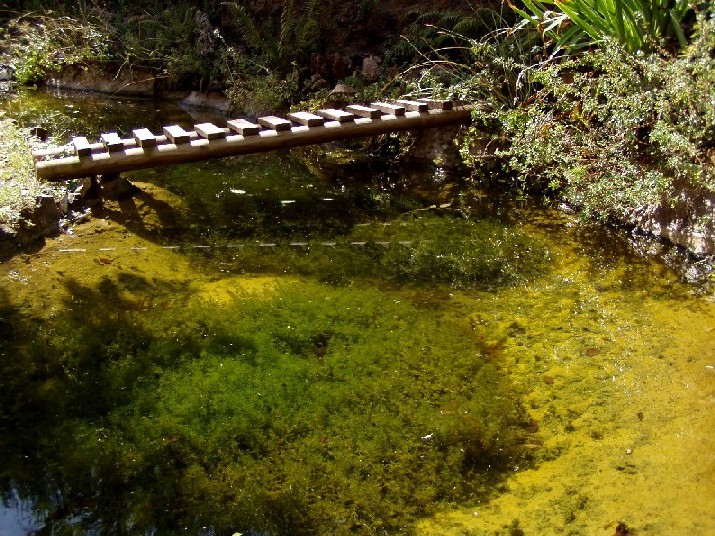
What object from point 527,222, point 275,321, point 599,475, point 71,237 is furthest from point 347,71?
point 599,475

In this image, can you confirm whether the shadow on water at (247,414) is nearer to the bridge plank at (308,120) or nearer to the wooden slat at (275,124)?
the wooden slat at (275,124)

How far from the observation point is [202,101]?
8594 millimetres

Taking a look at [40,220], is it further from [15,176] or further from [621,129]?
[621,129]

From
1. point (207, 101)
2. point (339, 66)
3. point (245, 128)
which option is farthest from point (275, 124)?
point (207, 101)

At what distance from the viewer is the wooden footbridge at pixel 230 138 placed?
16.6 feet

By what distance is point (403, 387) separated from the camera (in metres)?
3.33

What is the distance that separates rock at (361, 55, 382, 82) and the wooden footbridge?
1545mm

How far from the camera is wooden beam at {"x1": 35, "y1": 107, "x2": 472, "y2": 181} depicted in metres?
4.99

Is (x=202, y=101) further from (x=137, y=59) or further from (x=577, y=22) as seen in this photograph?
(x=577, y=22)

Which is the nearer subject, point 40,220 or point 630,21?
point 40,220

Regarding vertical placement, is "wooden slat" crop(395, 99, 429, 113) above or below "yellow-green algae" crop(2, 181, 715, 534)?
above

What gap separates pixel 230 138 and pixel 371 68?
300 cm

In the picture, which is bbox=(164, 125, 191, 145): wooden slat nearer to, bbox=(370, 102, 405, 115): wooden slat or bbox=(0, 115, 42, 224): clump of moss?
bbox=(0, 115, 42, 224): clump of moss

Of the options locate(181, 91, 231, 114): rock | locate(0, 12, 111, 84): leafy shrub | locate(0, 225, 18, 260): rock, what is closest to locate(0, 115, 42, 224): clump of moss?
locate(0, 225, 18, 260): rock
